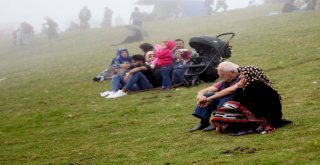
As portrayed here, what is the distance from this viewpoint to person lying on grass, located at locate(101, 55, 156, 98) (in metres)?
15.1

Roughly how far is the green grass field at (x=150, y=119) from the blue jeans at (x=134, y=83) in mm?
617

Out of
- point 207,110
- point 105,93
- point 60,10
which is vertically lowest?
point 60,10

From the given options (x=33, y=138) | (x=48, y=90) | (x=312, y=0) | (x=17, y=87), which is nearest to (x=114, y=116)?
(x=33, y=138)

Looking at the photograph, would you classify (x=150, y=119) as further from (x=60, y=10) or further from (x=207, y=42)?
(x=60, y=10)

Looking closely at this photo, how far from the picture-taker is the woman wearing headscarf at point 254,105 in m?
8.00

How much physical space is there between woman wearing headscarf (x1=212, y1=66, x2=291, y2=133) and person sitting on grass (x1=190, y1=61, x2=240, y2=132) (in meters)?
0.23

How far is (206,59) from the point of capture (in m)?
14.6

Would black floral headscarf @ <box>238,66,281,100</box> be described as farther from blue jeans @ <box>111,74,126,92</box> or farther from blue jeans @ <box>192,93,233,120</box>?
blue jeans @ <box>111,74,126,92</box>

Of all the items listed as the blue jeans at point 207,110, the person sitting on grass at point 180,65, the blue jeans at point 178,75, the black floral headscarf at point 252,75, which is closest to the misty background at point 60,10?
the person sitting on grass at point 180,65

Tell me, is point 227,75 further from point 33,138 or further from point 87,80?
point 87,80

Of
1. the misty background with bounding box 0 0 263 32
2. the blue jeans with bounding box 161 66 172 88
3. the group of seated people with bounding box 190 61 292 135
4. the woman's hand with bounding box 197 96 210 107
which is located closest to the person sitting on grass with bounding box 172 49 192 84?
the blue jeans with bounding box 161 66 172 88

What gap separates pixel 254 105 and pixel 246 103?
0.13 meters

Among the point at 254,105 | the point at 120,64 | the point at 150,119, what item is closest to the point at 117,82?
the point at 120,64

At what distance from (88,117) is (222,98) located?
14.8 feet
